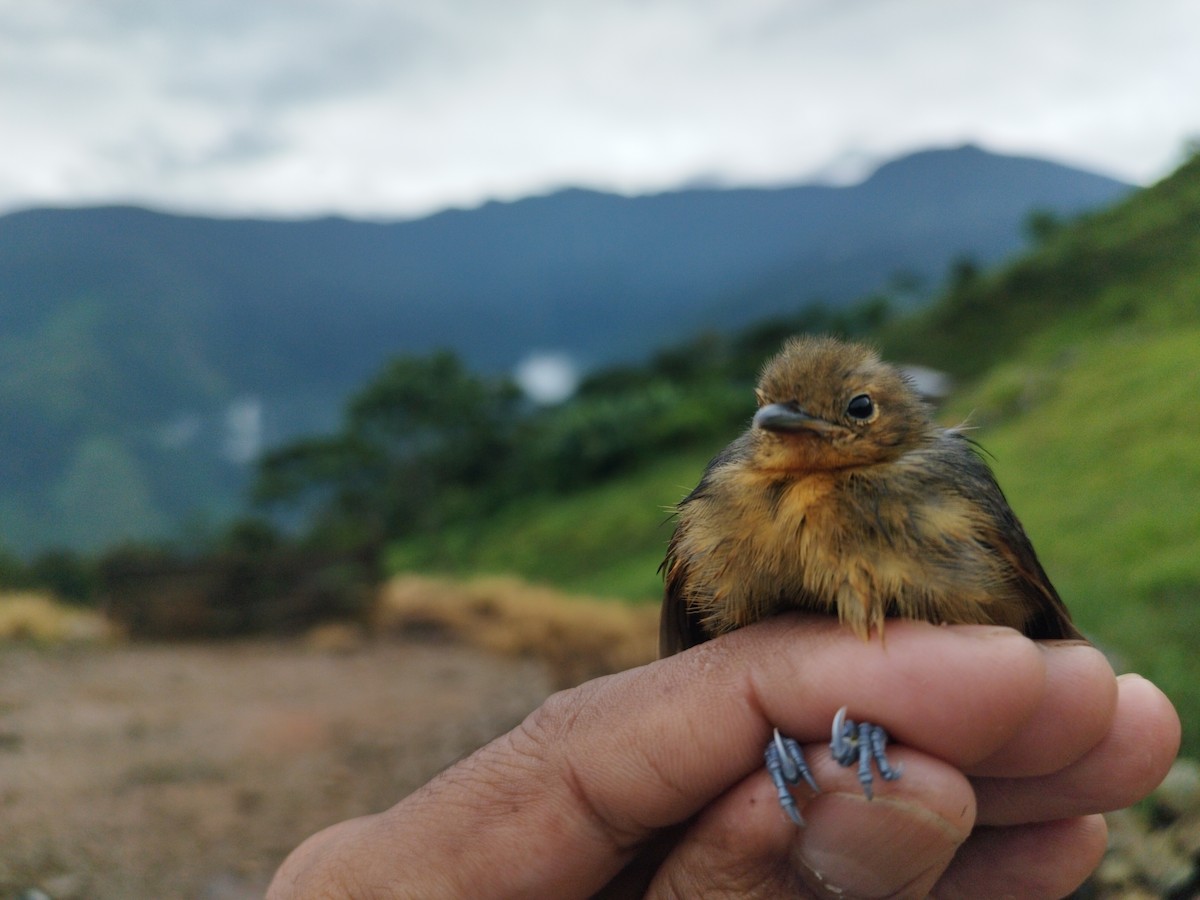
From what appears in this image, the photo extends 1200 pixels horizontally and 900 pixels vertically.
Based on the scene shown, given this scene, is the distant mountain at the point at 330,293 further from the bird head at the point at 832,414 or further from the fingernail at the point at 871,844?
the fingernail at the point at 871,844

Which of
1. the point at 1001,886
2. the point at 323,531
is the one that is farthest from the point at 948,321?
the point at 323,531

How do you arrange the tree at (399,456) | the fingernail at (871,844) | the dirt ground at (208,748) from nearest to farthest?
the fingernail at (871,844) → the dirt ground at (208,748) → the tree at (399,456)

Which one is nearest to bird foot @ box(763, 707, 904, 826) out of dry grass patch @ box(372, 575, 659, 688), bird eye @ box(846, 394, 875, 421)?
bird eye @ box(846, 394, 875, 421)

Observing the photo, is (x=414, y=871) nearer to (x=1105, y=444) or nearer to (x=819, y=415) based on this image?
(x=819, y=415)

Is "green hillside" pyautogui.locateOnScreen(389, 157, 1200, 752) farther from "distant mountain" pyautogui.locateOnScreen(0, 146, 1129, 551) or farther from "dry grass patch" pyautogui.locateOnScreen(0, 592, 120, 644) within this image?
"dry grass patch" pyautogui.locateOnScreen(0, 592, 120, 644)

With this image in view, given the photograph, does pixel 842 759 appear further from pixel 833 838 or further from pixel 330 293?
pixel 330 293

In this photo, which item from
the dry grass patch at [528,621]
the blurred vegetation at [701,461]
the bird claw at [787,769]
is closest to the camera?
the bird claw at [787,769]

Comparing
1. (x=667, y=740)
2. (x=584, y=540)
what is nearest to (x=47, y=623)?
(x=584, y=540)

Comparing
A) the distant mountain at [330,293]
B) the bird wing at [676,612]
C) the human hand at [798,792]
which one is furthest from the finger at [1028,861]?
the distant mountain at [330,293]
